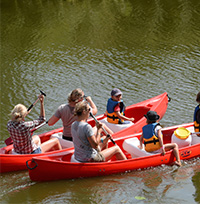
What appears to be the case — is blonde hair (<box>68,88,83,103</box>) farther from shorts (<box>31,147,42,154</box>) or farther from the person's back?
the person's back

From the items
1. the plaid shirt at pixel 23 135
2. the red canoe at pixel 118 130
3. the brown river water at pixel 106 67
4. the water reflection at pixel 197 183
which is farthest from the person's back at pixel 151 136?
the plaid shirt at pixel 23 135

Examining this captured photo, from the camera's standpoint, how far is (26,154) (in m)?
6.98


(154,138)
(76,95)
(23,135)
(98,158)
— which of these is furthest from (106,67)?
(23,135)

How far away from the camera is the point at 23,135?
666 centimetres

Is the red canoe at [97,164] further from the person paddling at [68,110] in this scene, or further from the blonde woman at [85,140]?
the person paddling at [68,110]

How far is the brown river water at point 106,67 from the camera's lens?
656 centimetres

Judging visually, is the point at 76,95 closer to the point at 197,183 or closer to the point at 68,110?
the point at 68,110

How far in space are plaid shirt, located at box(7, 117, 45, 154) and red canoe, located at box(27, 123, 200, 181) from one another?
31cm

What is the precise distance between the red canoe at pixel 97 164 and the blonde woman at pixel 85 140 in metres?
0.13

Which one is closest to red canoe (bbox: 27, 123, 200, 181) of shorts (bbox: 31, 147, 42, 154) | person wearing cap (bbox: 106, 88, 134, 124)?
shorts (bbox: 31, 147, 42, 154)

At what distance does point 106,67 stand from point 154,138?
6.89 m

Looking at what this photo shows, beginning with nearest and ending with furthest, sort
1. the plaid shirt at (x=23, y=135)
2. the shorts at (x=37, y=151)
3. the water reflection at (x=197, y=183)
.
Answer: the water reflection at (x=197, y=183), the plaid shirt at (x=23, y=135), the shorts at (x=37, y=151)

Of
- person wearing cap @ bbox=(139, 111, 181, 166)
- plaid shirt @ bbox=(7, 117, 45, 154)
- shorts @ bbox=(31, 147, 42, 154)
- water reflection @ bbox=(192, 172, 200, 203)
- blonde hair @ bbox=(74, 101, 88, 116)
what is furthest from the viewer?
shorts @ bbox=(31, 147, 42, 154)

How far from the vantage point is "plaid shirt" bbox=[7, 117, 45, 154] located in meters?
6.57
